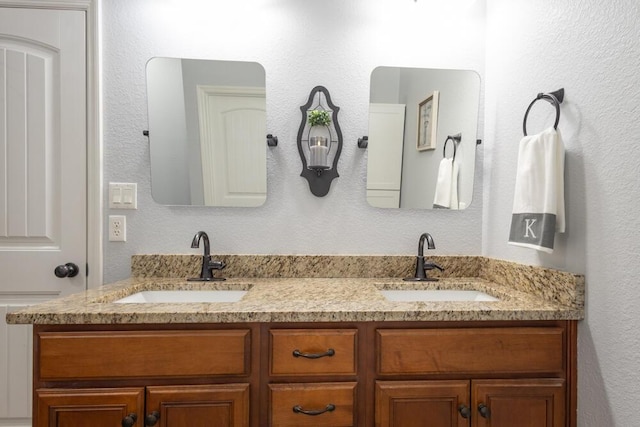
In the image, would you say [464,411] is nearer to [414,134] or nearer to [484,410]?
[484,410]

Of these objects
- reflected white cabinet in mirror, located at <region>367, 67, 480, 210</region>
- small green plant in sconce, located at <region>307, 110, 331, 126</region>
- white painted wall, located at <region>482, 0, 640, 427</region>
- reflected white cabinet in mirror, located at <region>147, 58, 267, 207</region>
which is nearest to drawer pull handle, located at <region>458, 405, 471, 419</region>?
white painted wall, located at <region>482, 0, 640, 427</region>

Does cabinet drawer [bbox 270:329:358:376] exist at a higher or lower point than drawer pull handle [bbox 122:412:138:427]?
higher

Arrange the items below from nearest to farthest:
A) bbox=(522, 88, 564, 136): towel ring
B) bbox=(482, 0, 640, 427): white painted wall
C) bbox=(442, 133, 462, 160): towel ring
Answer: bbox=(482, 0, 640, 427): white painted wall, bbox=(522, 88, 564, 136): towel ring, bbox=(442, 133, 462, 160): towel ring

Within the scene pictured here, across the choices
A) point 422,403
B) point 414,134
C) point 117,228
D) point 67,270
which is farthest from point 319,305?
point 67,270

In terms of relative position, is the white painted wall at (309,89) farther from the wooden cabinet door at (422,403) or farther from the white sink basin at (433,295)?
the wooden cabinet door at (422,403)

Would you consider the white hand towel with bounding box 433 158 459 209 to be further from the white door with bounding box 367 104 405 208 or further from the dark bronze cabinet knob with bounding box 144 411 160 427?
the dark bronze cabinet knob with bounding box 144 411 160 427

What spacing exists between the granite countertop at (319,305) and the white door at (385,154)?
0.43 m

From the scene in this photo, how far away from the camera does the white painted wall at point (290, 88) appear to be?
1598mm

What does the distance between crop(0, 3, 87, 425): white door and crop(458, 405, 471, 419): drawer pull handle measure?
161 centimetres

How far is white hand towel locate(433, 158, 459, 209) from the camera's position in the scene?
1660 millimetres

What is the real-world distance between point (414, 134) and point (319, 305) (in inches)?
38.1

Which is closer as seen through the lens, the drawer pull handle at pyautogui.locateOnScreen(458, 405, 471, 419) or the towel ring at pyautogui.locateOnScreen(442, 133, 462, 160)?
the drawer pull handle at pyautogui.locateOnScreen(458, 405, 471, 419)

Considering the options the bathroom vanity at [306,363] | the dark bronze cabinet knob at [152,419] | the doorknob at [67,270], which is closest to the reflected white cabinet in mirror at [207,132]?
the doorknob at [67,270]

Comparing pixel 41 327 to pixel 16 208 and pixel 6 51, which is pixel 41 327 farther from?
pixel 6 51
